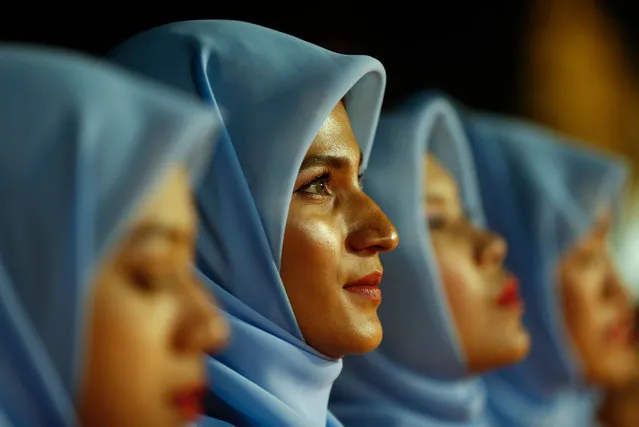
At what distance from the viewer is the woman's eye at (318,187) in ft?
3.32

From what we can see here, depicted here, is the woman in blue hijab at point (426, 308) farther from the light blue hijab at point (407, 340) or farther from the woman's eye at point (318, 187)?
the woman's eye at point (318, 187)

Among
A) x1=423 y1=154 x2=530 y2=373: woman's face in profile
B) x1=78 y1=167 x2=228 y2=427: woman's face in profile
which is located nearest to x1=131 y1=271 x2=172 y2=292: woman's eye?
x1=78 y1=167 x2=228 y2=427: woman's face in profile

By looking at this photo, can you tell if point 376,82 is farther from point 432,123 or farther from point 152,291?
point 152,291

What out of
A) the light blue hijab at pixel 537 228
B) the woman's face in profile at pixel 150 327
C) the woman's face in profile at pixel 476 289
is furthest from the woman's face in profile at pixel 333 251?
the light blue hijab at pixel 537 228

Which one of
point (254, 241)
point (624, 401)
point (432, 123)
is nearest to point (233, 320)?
point (254, 241)

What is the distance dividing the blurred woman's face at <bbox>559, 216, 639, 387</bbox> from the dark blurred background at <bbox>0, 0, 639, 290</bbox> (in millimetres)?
466

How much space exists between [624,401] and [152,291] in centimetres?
142

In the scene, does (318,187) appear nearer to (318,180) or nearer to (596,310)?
(318,180)

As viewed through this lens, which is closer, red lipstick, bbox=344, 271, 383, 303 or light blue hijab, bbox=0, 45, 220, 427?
light blue hijab, bbox=0, 45, 220, 427

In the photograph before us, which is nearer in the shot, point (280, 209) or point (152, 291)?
point (152, 291)

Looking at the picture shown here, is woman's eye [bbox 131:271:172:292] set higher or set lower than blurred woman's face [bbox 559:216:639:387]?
higher

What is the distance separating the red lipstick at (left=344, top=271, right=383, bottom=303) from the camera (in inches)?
39.6

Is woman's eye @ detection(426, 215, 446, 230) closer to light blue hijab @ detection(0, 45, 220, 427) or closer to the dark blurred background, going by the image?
the dark blurred background

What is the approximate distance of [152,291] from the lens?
0.73 metres
